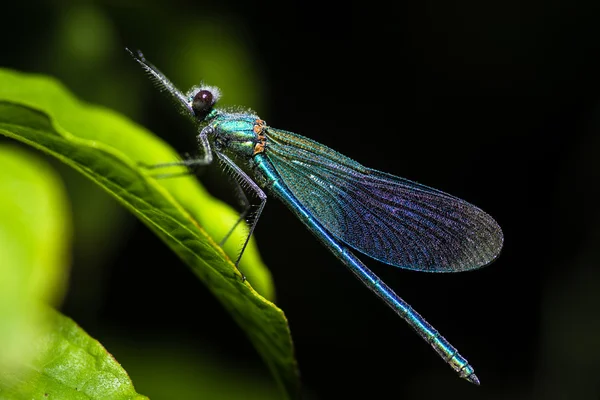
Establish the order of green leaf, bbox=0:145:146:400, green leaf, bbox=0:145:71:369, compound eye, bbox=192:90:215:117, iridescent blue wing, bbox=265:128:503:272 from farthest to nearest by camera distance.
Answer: compound eye, bbox=192:90:215:117 → iridescent blue wing, bbox=265:128:503:272 → green leaf, bbox=0:145:146:400 → green leaf, bbox=0:145:71:369

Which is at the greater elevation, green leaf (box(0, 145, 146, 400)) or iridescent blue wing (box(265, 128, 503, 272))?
iridescent blue wing (box(265, 128, 503, 272))

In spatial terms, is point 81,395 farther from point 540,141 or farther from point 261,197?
point 540,141

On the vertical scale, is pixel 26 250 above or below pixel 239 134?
below

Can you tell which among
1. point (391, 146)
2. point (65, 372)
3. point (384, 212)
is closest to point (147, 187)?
point (65, 372)

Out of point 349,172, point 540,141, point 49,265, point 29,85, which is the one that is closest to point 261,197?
point 349,172

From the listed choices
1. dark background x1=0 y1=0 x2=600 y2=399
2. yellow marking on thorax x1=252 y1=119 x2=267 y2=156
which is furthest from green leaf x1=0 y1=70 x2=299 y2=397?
dark background x1=0 y1=0 x2=600 y2=399

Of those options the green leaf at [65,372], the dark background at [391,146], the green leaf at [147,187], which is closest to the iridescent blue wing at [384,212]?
the dark background at [391,146]

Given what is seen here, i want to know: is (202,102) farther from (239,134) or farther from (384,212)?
(384,212)

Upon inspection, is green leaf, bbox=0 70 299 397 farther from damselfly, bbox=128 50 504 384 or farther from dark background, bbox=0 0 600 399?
dark background, bbox=0 0 600 399
